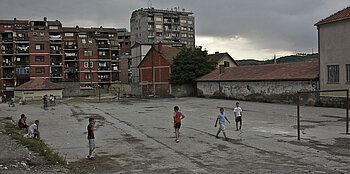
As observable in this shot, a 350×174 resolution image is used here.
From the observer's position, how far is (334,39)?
27812mm

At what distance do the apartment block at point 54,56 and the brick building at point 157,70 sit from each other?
15907mm

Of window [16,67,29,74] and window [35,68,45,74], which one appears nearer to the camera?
window [16,67,29,74]

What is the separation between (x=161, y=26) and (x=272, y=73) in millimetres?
67381

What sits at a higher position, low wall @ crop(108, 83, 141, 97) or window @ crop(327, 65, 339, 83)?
window @ crop(327, 65, 339, 83)

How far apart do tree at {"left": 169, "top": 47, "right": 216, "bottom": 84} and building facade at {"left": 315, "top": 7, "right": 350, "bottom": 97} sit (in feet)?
73.1

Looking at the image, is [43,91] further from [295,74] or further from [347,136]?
[347,136]

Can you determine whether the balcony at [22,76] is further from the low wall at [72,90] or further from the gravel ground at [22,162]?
the gravel ground at [22,162]

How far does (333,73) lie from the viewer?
91.5 ft

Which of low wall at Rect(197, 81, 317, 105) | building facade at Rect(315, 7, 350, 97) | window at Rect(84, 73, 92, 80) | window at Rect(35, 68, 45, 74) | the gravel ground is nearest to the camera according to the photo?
the gravel ground

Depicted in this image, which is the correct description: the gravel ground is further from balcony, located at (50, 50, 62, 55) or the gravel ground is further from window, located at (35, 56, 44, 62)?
balcony, located at (50, 50, 62, 55)

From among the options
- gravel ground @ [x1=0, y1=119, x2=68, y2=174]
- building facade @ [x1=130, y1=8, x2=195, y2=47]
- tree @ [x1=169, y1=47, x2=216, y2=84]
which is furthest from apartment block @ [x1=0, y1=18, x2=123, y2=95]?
gravel ground @ [x1=0, y1=119, x2=68, y2=174]

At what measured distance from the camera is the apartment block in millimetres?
64438

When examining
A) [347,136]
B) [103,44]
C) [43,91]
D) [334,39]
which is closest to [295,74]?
[334,39]

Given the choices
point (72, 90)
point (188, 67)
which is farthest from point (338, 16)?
point (72, 90)
